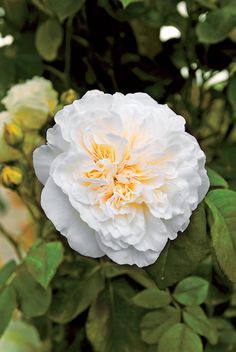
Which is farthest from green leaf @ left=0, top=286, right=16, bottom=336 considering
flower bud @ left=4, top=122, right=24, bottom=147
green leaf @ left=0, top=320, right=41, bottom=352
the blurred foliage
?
green leaf @ left=0, top=320, right=41, bottom=352

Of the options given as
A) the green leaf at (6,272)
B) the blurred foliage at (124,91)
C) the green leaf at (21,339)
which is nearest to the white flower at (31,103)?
the blurred foliage at (124,91)

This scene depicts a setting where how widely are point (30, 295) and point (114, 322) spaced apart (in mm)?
74

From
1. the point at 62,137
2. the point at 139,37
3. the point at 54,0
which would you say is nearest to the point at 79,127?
the point at 62,137

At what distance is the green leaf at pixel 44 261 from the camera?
46cm

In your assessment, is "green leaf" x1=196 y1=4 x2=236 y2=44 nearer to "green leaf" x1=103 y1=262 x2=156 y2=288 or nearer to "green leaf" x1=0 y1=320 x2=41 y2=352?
"green leaf" x1=103 y1=262 x2=156 y2=288

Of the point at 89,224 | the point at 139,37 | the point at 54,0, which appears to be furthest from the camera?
the point at 139,37

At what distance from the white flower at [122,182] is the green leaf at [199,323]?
138 mm

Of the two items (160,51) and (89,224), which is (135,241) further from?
(160,51)

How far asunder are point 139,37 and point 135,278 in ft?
0.66

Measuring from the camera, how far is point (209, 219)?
402mm

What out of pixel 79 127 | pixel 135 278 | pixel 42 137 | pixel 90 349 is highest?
pixel 79 127

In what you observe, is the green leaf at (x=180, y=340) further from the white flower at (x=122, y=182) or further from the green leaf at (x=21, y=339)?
the green leaf at (x=21, y=339)

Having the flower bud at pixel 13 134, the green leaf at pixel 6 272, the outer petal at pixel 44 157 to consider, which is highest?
the outer petal at pixel 44 157

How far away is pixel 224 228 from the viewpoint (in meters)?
0.38
